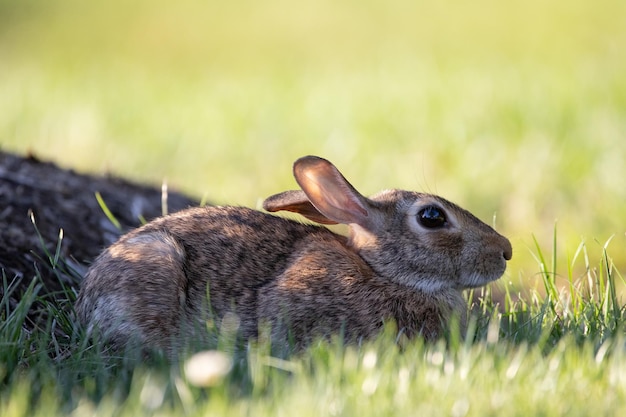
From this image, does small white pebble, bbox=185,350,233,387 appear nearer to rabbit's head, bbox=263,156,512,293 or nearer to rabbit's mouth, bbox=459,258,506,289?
rabbit's head, bbox=263,156,512,293

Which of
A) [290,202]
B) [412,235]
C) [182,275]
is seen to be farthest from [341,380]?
[290,202]

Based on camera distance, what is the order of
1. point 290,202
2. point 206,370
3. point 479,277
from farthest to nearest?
point 290,202 → point 479,277 → point 206,370

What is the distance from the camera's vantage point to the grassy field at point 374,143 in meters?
3.23

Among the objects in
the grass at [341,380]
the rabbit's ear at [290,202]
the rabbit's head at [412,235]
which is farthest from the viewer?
the rabbit's ear at [290,202]

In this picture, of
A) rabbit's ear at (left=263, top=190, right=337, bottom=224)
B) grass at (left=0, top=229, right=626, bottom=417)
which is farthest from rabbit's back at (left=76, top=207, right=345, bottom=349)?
grass at (left=0, top=229, right=626, bottom=417)

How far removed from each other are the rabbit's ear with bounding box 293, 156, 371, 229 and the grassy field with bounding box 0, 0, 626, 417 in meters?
0.73

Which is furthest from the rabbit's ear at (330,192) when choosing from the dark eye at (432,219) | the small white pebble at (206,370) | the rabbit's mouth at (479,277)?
the small white pebble at (206,370)

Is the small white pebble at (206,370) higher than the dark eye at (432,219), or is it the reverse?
the dark eye at (432,219)

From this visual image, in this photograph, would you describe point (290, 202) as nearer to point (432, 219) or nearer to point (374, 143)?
point (432, 219)

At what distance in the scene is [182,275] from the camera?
14.0 feet

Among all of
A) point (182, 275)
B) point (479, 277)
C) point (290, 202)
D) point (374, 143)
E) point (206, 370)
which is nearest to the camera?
point (206, 370)

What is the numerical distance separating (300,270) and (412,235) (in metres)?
0.57

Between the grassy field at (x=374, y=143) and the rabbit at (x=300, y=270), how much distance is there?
0.87ft

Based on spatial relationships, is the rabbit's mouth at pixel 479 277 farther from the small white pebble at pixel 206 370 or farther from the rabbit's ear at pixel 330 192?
the small white pebble at pixel 206 370
